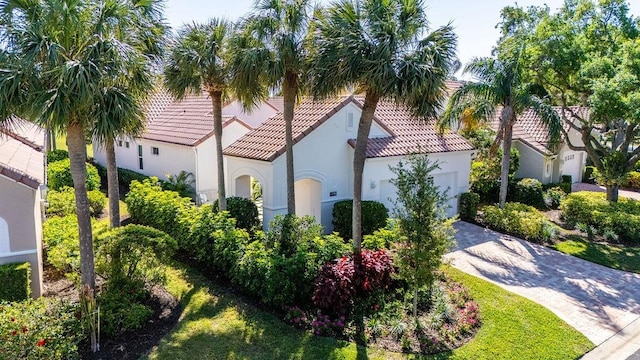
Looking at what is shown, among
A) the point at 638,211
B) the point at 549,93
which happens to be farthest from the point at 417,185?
the point at 638,211

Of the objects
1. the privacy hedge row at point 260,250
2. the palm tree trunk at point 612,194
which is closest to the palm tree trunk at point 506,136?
the palm tree trunk at point 612,194

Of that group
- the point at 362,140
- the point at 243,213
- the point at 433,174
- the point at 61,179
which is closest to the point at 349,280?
the point at 362,140

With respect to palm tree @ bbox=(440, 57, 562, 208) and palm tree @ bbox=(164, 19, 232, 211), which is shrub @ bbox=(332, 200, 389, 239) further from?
palm tree @ bbox=(164, 19, 232, 211)

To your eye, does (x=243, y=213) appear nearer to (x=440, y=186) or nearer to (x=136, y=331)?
(x=136, y=331)

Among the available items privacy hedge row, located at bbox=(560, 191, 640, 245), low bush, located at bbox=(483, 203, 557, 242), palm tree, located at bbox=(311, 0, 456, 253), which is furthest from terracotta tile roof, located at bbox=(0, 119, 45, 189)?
privacy hedge row, located at bbox=(560, 191, 640, 245)

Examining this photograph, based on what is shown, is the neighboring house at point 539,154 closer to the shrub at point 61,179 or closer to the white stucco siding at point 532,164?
the white stucco siding at point 532,164

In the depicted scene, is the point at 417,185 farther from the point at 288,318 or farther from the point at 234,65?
the point at 234,65
